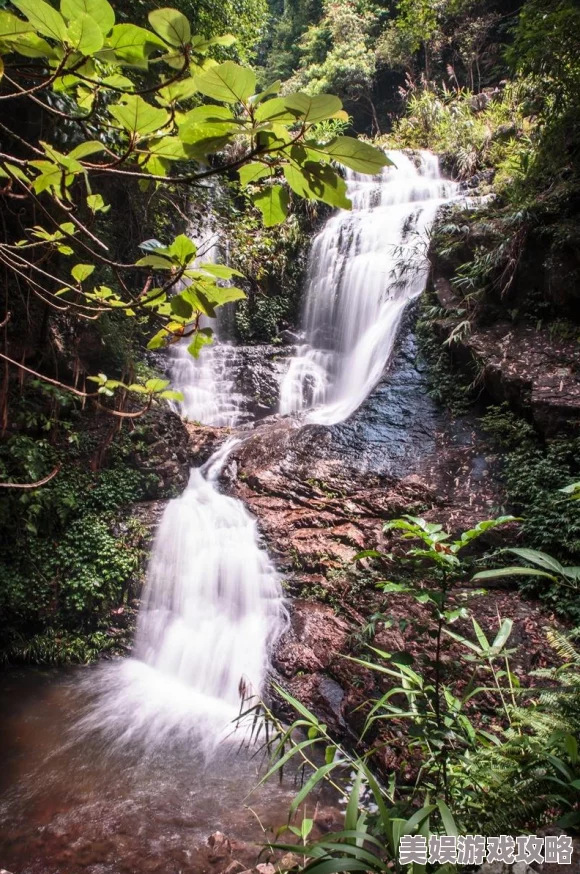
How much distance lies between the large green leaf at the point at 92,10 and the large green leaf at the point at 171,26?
9 cm

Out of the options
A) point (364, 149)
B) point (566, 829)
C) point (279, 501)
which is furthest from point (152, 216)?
point (566, 829)

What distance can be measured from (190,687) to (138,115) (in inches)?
196

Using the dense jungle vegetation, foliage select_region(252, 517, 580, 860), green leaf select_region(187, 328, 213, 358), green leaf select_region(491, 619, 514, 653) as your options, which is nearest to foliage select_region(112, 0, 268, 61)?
the dense jungle vegetation

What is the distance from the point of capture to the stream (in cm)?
292

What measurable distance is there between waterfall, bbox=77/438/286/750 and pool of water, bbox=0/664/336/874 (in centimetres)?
23

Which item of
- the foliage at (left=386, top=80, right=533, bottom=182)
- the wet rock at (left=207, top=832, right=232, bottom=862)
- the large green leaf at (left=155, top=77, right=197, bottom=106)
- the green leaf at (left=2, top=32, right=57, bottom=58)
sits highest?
the foliage at (left=386, top=80, right=533, bottom=182)

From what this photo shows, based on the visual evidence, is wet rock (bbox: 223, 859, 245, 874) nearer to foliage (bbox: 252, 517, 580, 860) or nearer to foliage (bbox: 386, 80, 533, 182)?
foliage (bbox: 252, 517, 580, 860)

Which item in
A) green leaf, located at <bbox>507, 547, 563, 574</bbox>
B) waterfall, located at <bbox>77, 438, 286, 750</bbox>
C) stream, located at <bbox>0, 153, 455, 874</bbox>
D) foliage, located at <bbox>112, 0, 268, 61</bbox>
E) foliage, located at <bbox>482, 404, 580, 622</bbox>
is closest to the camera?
green leaf, located at <bbox>507, 547, 563, 574</bbox>

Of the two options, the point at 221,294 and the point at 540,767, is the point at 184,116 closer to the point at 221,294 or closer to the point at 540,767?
the point at 221,294

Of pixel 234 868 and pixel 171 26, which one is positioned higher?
pixel 171 26

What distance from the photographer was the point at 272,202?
102 centimetres

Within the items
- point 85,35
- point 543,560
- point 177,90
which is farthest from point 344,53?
point 543,560

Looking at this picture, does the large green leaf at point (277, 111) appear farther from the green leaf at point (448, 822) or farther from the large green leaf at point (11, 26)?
the green leaf at point (448, 822)

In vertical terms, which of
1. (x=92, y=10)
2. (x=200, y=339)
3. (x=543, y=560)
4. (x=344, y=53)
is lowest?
(x=543, y=560)
